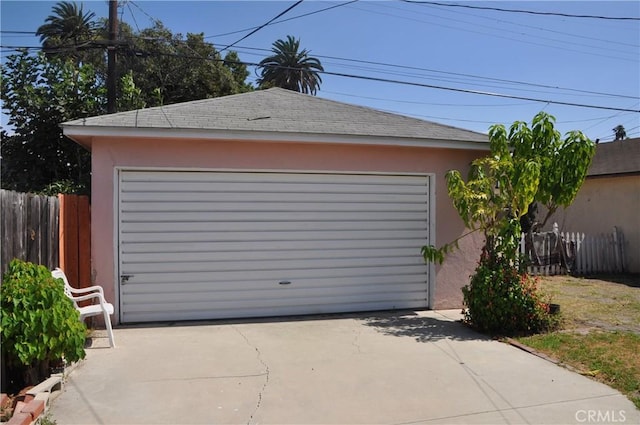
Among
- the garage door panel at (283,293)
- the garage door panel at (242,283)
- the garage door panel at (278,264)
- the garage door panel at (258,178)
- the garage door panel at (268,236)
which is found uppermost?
the garage door panel at (258,178)

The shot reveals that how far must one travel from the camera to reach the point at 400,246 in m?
8.03

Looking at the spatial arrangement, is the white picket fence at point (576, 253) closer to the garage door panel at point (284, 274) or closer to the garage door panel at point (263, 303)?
the garage door panel at point (284, 274)

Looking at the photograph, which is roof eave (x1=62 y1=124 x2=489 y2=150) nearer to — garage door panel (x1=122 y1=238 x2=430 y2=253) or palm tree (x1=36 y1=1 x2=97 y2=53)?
garage door panel (x1=122 y1=238 x2=430 y2=253)

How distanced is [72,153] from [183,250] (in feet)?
22.9

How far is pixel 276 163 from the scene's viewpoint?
24.4ft

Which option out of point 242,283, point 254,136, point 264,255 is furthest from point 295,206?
point 242,283

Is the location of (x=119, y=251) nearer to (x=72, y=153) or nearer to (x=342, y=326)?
(x=342, y=326)

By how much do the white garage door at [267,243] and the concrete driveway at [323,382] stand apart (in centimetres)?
78

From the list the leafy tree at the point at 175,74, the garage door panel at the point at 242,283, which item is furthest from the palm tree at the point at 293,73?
the garage door panel at the point at 242,283

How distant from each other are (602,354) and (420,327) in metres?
2.26

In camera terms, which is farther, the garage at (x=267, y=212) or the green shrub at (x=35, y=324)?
the garage at (x=267, y=212)

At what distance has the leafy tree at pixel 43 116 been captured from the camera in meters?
11.7

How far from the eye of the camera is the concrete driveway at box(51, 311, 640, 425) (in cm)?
398

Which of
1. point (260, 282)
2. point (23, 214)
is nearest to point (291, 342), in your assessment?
point (260, 282)
